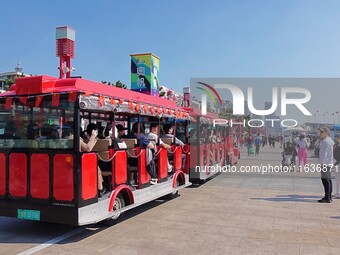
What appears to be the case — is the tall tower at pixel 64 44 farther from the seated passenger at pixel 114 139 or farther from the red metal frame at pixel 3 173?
the red metal frame at pixel 3 173

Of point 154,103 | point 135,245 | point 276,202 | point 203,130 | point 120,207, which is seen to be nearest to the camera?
point 135,245

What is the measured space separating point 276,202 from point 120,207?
13.1 ft

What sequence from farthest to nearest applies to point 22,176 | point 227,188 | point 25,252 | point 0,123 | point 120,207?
1. point 227,188
2. point 120,207
3. point 0,123
4. point 22,176
5. point 25,252

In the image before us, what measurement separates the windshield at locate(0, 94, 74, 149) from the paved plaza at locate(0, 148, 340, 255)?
1.47 metres

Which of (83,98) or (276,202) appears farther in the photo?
(276,202)

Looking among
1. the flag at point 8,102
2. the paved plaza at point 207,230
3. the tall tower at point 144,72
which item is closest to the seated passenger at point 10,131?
the flag at point 8,102

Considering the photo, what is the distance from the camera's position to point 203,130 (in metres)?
11.2

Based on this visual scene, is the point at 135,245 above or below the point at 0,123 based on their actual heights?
below

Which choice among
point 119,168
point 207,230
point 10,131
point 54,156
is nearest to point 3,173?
point 10,131

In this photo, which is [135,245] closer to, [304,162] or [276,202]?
[276,202]

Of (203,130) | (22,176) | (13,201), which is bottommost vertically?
(13,201)

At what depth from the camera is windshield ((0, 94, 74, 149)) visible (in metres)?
5.36

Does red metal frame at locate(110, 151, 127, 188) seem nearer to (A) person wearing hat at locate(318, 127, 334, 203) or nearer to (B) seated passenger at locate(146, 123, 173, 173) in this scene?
(B) seated passenger at locate(146, 123, 173, 173)

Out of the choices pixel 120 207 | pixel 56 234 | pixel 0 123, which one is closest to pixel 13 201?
pixel 56 234
